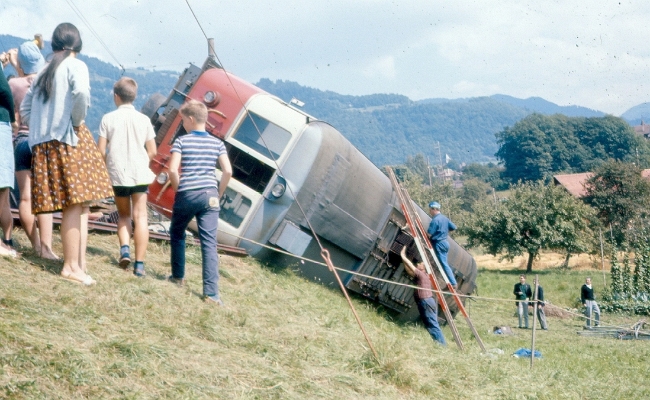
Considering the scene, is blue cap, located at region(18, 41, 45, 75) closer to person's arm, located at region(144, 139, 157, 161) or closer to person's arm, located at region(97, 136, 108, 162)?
person's arm, located at region(97, 136, 108, 162)

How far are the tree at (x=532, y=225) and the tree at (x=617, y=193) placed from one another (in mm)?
13018

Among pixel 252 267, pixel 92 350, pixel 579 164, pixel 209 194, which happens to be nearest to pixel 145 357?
pixel 92 350

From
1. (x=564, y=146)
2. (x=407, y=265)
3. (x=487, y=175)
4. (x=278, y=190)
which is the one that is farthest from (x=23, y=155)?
(x=487, y=175)

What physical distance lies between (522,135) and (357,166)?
5252 inches

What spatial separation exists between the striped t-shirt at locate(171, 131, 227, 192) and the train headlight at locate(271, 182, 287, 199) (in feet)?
14.4

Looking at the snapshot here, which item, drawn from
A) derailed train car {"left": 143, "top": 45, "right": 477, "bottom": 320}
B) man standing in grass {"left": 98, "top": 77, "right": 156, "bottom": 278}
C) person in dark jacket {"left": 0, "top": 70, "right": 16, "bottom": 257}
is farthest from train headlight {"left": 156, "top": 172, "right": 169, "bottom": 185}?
person in dark jacket {"left": 0, "top": 70, "right": 16, "bottom": 257}

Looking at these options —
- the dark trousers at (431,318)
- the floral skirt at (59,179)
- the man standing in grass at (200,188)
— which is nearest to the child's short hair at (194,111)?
the man standing in grass at (200,188)

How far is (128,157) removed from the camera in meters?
7.42

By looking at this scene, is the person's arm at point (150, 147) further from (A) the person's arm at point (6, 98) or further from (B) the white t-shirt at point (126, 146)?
(A) the person's arm at point (6, 98)

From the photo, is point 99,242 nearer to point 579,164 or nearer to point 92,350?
point 92,350

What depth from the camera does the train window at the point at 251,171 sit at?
12578mm

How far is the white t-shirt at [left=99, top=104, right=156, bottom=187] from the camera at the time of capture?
7367mm

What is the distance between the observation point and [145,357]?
209 inches

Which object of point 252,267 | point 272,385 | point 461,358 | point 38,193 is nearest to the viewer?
point 272,385
